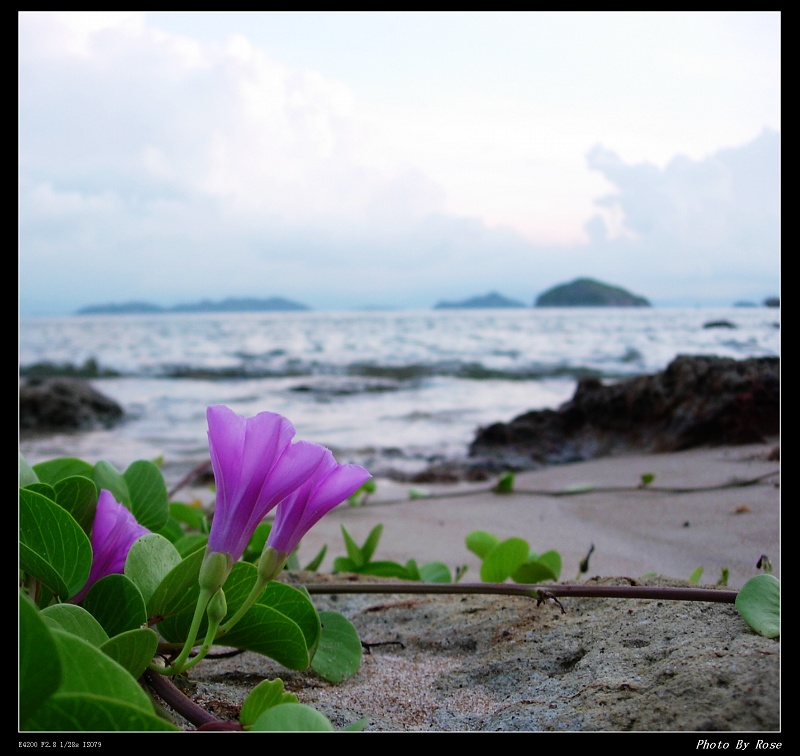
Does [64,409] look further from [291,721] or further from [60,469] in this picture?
[291,721]

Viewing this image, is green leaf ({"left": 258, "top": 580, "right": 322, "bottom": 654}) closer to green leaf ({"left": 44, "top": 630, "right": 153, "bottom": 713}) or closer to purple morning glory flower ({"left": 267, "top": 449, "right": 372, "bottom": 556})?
purple morning glory flower ({"left": 267, "top": 449, "right": 372, "bottom": 556})

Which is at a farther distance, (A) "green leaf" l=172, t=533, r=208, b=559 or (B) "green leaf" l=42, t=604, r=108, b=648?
(A) "green leaf" l=172, t=533, r=208, b=559

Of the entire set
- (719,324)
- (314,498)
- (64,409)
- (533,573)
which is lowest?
(64,409)

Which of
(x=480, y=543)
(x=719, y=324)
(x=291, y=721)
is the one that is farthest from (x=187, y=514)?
(x=719, y=324)

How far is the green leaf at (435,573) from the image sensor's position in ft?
4.55

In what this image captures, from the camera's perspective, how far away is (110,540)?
29.8 inches

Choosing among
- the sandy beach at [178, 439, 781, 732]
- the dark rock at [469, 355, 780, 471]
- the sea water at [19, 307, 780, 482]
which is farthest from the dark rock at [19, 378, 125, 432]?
the sandy beach at [178, 439, 781, 732]

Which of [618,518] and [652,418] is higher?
[652,418]

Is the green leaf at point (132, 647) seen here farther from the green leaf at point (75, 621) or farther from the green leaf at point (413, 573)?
the green leaf at point (413, 573)

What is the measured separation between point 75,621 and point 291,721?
21 cm

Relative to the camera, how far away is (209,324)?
18266 millimetres

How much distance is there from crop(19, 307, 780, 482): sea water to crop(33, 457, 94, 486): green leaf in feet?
1.45

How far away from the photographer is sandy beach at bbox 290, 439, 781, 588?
147 centimetres
